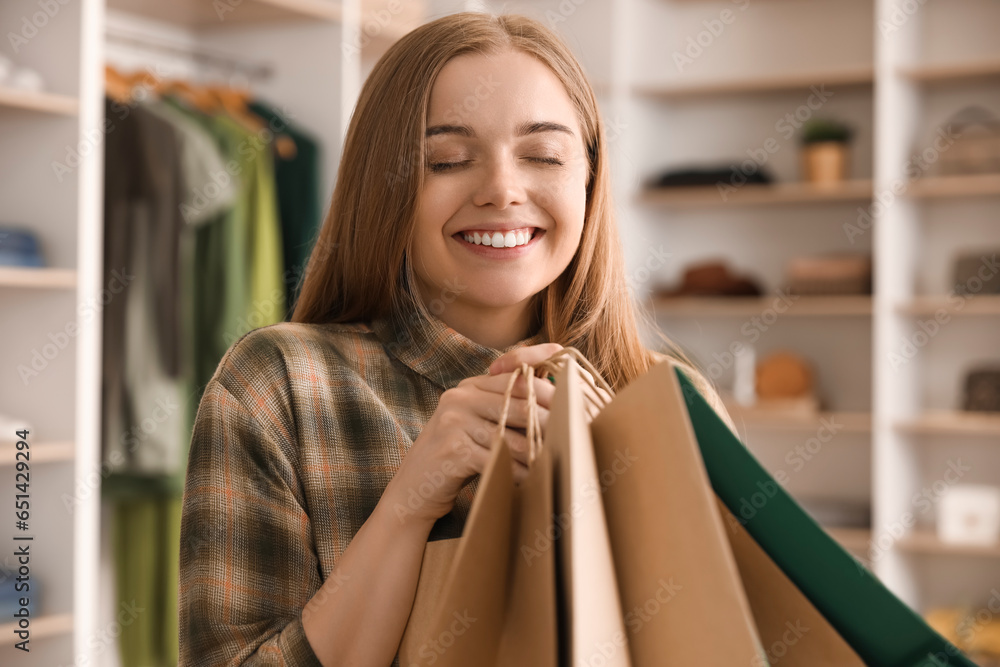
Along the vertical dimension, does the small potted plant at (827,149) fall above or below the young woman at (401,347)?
above

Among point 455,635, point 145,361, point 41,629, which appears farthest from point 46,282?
point 455,635

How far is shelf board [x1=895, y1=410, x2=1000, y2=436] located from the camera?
304cm

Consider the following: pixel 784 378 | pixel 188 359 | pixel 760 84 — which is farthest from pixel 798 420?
pixel 188 359

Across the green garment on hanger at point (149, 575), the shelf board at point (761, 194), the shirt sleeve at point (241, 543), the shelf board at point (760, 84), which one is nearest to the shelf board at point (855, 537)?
the shelf board at point (761, 194)

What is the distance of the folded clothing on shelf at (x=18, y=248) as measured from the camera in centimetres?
210

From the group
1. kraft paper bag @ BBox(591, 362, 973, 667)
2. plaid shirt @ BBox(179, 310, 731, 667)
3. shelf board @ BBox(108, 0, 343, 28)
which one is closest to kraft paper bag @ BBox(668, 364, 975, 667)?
kraft paper bag @ BBox(591, 362, 973, 667)

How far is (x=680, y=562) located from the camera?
0.53 meters

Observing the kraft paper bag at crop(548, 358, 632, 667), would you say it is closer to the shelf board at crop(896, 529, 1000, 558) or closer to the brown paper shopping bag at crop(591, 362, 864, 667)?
the brown paper shopping bag at crop(591, 362, 864, 667)

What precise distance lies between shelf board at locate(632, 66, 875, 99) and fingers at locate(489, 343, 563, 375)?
2.90 meters

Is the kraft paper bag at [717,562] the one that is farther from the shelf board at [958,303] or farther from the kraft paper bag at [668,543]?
the shelf board at [958,303]

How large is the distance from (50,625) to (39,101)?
112cm

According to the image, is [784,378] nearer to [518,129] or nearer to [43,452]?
[43,452]

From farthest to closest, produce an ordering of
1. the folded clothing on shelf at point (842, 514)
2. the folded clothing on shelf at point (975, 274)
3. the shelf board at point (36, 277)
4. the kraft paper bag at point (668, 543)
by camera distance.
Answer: the folded clothing on shelf at point (842, 514) → the folded clothing on shelf at point (975, 274) → the shelf board at point (36, 277) → the kraft paper bag at point (668, 543)

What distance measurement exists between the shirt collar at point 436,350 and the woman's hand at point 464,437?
0.20 m
